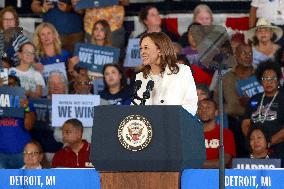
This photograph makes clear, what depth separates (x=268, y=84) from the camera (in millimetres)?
11234

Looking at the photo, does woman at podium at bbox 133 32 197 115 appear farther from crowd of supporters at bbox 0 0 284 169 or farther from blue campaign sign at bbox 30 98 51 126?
blue campaign sign at bbox 30 98 51 126

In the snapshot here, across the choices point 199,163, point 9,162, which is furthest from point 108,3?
point 199,163

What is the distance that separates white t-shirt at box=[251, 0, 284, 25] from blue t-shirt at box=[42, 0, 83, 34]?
2.27m

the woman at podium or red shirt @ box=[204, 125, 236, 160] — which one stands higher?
the woman at podium

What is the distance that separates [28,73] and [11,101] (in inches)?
32.1

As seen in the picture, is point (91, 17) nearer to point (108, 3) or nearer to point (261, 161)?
point (108, 3)

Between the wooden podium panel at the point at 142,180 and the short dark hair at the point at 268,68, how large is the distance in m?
5.35

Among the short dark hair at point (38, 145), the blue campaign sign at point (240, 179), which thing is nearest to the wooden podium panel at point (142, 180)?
the blue campaign sign at point (240, 179)

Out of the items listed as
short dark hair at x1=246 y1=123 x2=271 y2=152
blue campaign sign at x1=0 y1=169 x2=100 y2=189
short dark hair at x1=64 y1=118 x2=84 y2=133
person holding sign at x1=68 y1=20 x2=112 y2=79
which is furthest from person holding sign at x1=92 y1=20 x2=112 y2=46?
blue campaign sign at x1=0 y1=169 x2=100 y2=189

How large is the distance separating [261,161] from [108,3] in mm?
4027

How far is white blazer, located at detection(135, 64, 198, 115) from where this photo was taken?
6.66 m

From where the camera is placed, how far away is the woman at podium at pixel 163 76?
661 centimetres

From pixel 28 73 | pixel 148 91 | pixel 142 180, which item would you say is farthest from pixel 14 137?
pixel 142 180

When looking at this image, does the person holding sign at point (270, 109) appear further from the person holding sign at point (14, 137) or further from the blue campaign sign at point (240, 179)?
the blue campaign sign at point (240, 179)
